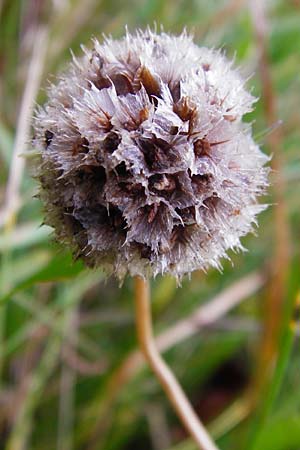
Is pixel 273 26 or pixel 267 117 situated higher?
pixel 273 26

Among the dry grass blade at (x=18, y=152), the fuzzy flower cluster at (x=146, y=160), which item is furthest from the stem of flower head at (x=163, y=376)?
the dry grass blade at (x=18, y=152)

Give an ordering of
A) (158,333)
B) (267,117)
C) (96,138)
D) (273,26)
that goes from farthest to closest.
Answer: (273,26)
(158,333)
(267,117)
(96,138)

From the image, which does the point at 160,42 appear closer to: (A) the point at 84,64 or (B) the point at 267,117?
(A) the point at 84,64

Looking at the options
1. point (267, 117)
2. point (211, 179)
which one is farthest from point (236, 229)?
point (267, 117)

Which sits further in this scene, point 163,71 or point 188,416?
point 188,416

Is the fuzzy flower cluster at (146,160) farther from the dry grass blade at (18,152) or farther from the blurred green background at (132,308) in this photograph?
the blurred green background at (132,308)

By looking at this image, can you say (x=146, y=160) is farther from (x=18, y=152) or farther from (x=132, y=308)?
(x=132, y=308)

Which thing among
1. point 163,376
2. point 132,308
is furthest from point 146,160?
point 132,308
